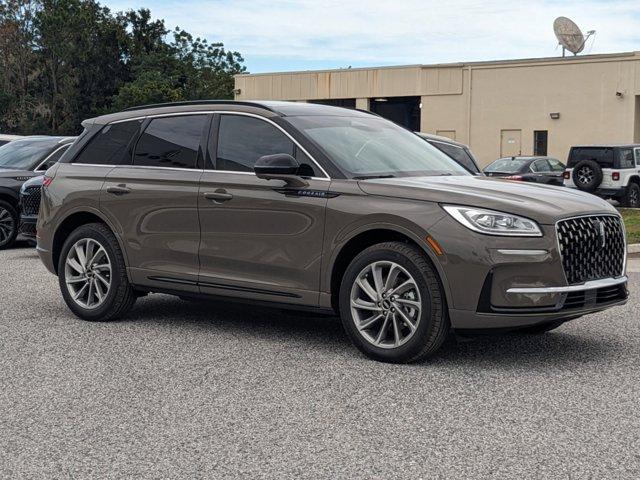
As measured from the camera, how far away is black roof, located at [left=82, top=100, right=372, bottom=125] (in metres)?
7.44

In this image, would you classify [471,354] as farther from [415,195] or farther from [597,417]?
[597,417]

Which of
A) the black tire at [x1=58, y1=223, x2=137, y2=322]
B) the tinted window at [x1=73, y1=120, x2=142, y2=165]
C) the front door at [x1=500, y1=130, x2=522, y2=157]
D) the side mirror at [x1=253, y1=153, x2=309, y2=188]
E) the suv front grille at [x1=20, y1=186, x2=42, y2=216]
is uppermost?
the front door at [x1=500, y1=130, x2=522, y2=157]

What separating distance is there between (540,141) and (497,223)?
128ft

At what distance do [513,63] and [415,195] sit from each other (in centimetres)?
3907

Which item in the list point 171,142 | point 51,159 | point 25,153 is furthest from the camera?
point 25,153

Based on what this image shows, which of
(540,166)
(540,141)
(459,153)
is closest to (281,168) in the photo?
(459,153)

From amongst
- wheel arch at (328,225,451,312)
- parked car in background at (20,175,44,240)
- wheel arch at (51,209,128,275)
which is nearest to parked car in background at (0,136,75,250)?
parked car in background at (20,175,44,240)

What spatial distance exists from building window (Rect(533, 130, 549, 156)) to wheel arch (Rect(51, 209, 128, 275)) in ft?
122

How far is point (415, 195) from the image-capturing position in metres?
6.39

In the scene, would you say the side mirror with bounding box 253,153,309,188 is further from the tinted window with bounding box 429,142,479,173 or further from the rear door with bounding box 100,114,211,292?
the tinted window with bounding box 429,142,479,173

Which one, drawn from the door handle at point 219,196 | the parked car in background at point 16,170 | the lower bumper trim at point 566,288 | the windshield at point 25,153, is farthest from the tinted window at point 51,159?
the lower bumper trim at point 566,288

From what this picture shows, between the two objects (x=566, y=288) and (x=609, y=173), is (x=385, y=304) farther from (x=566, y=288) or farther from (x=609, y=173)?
(x=609, y=173)

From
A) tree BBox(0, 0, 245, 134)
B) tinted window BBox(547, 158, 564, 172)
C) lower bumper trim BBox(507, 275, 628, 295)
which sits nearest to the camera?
lower bumper trim BBox(507, 275, 628, 295)

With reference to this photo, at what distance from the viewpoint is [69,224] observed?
Answer: 28.1 ft
